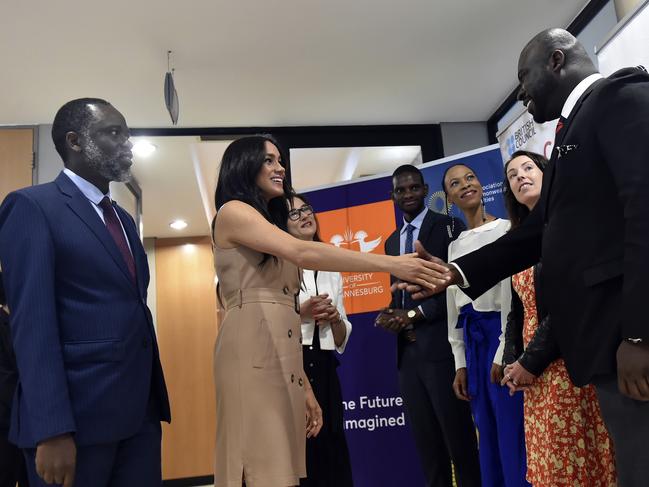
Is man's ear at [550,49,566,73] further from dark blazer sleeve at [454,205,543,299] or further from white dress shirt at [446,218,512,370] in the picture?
white dress shirt at [446,218,512,370]

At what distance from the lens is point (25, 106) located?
184 inches

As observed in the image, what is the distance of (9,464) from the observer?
2.70 m

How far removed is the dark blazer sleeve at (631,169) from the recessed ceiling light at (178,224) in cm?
725

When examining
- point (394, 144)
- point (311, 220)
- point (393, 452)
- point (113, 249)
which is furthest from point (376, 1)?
point (393, 452)

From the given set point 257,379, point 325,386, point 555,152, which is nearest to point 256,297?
point 257,379

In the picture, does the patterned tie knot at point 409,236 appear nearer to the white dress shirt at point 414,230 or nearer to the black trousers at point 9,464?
the white dress shirt at point 414,230

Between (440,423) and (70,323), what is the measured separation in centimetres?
207

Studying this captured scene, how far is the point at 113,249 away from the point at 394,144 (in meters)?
4.15

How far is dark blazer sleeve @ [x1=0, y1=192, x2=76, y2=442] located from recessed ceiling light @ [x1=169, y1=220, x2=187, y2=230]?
263 inches

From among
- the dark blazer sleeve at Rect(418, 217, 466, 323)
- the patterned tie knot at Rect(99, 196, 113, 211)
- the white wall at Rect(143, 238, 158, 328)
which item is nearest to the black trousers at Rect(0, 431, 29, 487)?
the patterned tie knot at Rect(99, 196, 113, 211)

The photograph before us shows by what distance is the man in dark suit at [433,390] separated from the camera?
2.98m

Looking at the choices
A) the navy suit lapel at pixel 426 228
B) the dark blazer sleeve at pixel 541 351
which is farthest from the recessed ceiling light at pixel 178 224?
the dark blazer sleeve at pixel 541 351

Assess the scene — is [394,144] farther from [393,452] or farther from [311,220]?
[393,452]

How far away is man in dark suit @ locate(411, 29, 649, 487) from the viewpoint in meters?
1.19
